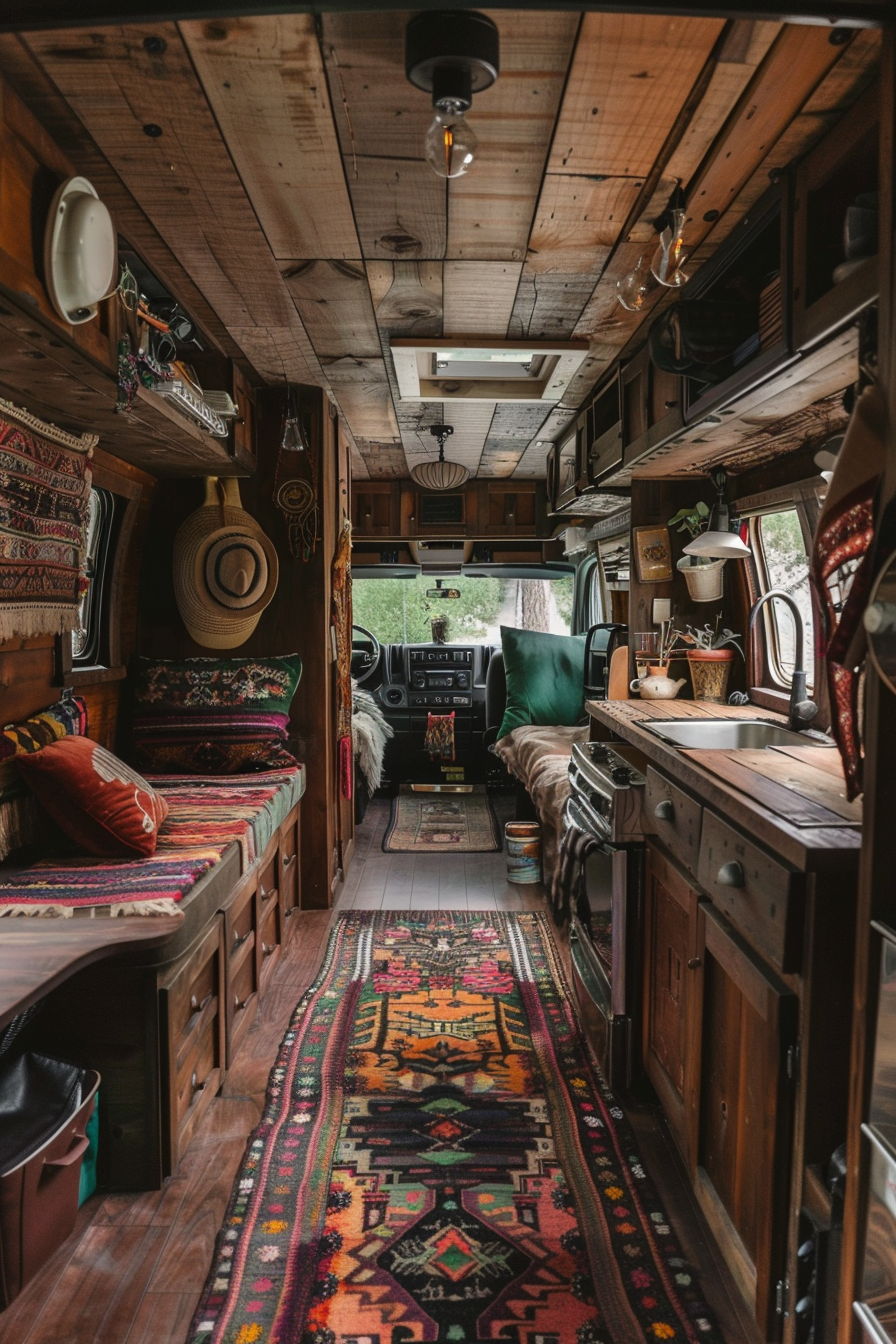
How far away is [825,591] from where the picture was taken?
Answer: 1365 millimetres

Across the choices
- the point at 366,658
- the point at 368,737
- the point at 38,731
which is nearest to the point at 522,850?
the point at 368,737

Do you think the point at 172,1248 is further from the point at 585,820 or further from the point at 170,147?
the point at 170,147

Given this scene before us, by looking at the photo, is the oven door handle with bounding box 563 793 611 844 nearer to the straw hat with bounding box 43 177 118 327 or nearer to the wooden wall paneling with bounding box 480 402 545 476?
the straw hat with bounding box 43 177 118 327

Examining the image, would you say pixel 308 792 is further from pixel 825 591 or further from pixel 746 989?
pixel 825 591

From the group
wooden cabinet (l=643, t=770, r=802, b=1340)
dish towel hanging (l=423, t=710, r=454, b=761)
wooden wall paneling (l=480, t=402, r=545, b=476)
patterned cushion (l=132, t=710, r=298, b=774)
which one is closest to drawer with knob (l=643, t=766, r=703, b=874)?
wooden cabinet (l=643, t=770, r=802, b=1340)

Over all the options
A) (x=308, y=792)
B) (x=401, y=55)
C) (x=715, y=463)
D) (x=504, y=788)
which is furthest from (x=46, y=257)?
(x=504, y=788)

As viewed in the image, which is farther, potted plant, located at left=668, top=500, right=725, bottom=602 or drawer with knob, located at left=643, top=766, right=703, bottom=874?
potted plant, located at left=668, top=500, right=725, bottom=602

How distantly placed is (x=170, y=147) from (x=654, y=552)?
95.6 inches

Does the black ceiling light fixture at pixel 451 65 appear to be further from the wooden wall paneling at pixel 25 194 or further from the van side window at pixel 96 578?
the van side window at pixel 96 578

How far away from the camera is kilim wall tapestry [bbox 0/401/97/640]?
2.39 meters

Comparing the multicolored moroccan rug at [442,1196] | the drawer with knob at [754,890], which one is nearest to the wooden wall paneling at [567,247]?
the drawer with knob at [754,890]

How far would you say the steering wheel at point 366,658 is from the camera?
673 centimetres

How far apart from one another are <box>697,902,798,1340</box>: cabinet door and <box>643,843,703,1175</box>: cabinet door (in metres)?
0.04

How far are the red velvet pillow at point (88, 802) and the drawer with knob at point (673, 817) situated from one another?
147 cm
